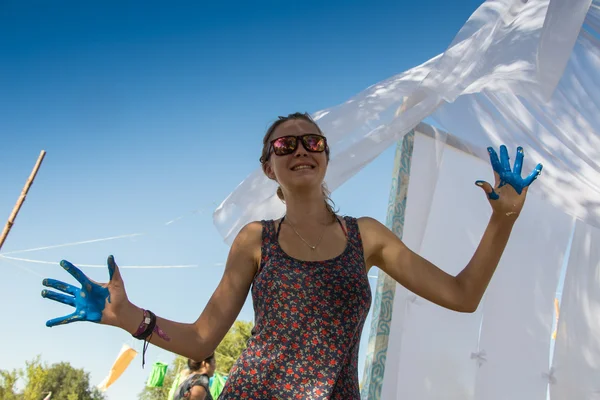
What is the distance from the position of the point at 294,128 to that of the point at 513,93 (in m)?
1.33

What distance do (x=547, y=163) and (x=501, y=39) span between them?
70 centimetres

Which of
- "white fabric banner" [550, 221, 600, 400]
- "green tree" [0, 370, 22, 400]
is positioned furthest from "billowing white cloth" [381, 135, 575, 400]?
"green tree" [0, 370, 22, 400]

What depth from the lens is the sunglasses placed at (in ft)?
5.55

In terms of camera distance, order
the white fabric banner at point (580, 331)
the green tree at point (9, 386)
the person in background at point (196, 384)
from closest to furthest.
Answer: the white fabric banner at point (580, 331) < the person in background at point (196, 384) < the green tree at point (9, 386)

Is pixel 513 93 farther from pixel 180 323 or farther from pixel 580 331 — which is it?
pixel 180 323

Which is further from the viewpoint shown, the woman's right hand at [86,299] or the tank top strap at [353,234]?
the tank top strap at [353,234]

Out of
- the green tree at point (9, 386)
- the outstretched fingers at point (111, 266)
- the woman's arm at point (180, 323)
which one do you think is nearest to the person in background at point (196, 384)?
the woman's arm at point (180, 323)

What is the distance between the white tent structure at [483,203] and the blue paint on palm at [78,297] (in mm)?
1243

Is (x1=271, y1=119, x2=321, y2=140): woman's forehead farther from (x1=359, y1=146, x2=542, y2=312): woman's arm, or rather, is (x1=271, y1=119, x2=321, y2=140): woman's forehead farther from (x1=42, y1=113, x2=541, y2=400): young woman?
(x1=359, y1=146, x2=542, y2=312): woman's arm

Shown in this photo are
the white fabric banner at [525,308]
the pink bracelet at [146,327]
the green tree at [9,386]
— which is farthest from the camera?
the green tree at [9,386]

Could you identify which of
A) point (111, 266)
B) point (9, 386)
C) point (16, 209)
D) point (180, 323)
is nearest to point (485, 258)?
point (180, 323)

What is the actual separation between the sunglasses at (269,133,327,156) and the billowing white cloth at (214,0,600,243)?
81 centimetres

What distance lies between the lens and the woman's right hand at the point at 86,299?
1.18 m

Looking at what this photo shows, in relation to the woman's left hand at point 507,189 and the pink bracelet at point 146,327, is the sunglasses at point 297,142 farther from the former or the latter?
the pink bracelet at point 146,327
